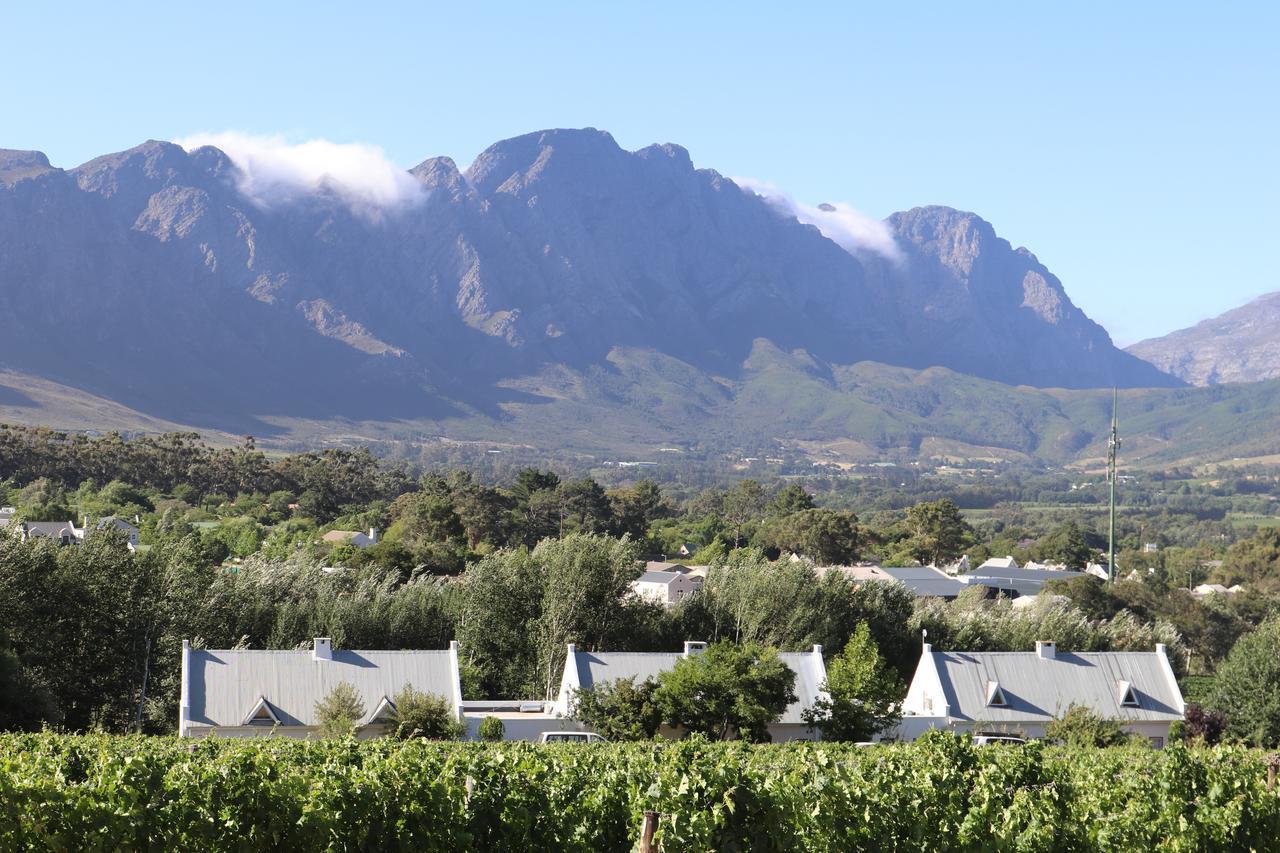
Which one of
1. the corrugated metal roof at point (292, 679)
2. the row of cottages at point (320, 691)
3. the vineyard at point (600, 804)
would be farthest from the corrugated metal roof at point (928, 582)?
the vineyard at point (600, 804)

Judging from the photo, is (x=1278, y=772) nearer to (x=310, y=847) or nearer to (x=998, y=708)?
(x=310, y=847)

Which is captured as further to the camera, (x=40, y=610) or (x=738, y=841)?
(x=40, y=610)

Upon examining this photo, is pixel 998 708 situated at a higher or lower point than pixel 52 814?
lower

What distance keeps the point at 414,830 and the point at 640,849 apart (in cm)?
342

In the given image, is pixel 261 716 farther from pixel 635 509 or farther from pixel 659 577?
pixel 635 509

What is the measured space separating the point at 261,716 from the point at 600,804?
22.6m

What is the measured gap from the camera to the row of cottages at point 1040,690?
45219 mm

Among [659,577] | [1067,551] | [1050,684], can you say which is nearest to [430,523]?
[659,577]

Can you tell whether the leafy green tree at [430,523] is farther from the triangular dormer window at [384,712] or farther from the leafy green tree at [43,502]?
the triangular dormer window at [384,712]

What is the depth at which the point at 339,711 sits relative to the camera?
36.6 meters

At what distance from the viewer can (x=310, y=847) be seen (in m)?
16.1

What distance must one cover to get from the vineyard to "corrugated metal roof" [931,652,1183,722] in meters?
26.0

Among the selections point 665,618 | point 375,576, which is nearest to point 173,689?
point 375,576

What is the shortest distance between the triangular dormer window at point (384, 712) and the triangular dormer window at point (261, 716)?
2368mm
